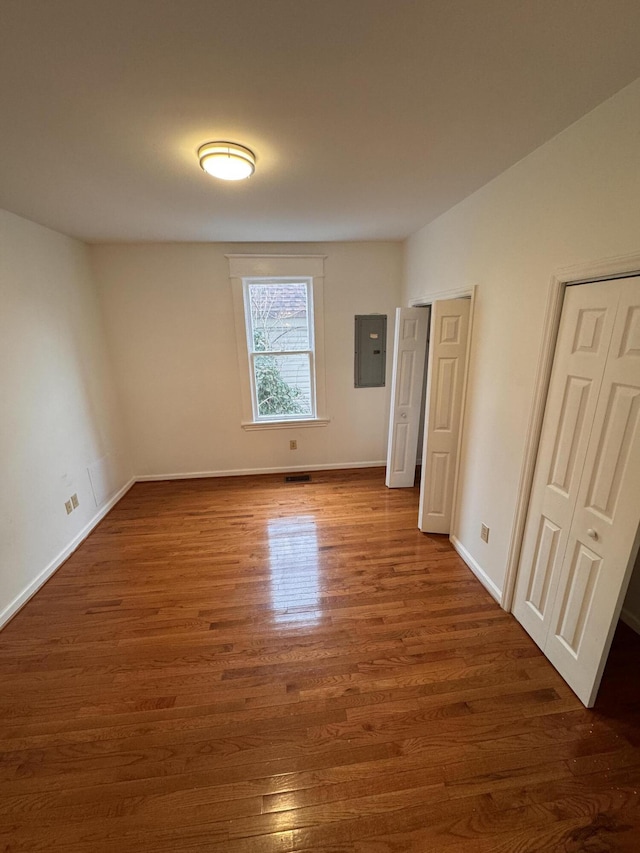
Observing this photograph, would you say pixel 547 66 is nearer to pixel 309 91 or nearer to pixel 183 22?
pixel 309 91

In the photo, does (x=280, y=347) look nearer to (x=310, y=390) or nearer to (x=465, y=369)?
(x=310, y=390)

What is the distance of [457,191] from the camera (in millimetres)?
2184

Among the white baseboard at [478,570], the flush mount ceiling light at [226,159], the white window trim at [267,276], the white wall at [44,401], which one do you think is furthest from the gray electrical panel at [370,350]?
the white wall at [44,401]

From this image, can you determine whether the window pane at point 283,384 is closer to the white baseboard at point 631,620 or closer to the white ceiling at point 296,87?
the white ceiling at point 296,87

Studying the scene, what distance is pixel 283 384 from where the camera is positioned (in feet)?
13.0

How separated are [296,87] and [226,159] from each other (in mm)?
551

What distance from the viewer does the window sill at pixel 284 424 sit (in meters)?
3.98

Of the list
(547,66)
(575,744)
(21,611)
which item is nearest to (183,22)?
(547,66)

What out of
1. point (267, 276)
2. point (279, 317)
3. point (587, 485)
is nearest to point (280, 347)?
point (279, 317)

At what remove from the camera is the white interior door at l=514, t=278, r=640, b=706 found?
4.32 feet

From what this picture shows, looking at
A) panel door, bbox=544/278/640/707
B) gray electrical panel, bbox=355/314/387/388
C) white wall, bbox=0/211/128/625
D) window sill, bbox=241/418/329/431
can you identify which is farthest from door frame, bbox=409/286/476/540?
white wall, bbox=0/211/128/625

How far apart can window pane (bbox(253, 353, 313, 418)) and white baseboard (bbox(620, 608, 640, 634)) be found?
316 centimetres

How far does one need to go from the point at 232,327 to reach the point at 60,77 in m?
2.54

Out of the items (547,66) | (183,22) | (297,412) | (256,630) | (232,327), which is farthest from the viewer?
(297,412)
